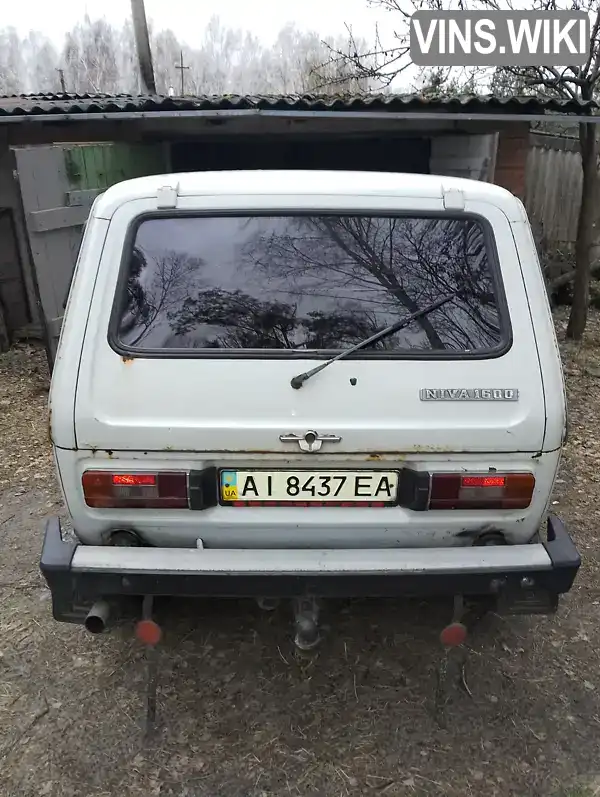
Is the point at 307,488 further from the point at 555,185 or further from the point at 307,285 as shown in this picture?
the point at 555,185

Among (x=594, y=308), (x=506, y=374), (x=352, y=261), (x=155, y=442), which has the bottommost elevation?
(x=594, y=308)

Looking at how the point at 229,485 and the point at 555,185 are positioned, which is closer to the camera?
the point at 229,485

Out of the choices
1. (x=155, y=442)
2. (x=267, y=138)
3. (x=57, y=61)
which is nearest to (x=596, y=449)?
(x=155, y=442)

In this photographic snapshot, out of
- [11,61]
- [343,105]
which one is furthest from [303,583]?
[11,61]

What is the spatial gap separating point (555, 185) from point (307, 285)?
968cm

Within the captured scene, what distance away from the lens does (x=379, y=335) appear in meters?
2.27

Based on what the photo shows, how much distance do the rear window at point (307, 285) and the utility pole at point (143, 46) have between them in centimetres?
978

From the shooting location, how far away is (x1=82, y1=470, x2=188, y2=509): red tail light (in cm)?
222

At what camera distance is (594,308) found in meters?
9.64

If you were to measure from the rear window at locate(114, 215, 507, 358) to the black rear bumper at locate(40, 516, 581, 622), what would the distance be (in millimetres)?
772

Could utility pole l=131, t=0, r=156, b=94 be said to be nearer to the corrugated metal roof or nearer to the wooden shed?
the wooden shed

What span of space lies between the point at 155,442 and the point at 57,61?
190ft

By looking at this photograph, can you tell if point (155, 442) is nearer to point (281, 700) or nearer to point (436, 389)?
point (436, 389)

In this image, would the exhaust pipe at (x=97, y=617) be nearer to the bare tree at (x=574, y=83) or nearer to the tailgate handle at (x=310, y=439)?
the tailgate handle at (x=310, y=439)
